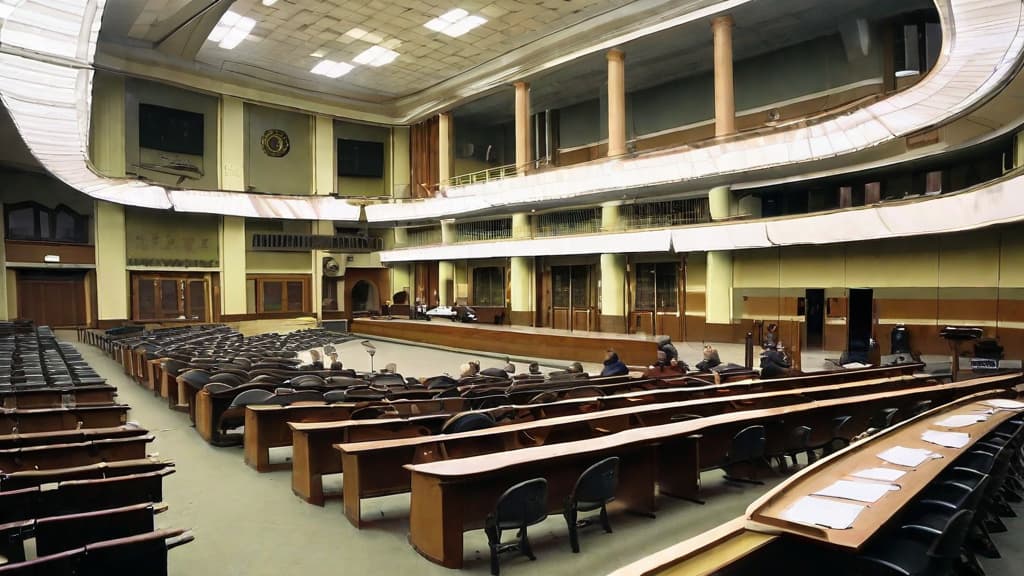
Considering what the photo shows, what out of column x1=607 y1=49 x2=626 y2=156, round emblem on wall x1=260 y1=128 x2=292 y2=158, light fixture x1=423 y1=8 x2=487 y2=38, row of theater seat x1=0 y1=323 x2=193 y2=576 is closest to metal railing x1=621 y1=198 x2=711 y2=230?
column x1=607 y1=49 x2=626 y2=156

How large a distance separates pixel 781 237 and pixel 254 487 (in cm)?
1269

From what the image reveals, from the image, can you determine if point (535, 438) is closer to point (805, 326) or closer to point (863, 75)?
point (805, 326)

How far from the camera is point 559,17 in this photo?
18.3 m

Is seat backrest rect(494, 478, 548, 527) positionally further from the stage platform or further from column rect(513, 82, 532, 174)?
column rect(513, 82, 532, 174)

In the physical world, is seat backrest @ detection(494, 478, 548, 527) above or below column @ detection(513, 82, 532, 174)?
below

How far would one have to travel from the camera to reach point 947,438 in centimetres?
406

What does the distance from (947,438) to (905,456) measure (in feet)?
2.54

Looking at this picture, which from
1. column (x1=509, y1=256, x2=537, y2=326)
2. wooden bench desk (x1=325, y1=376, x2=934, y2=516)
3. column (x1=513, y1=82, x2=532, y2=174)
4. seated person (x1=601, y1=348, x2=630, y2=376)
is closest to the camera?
wooden bench desk (x1=325, y1=376, x2=934, y2=516)

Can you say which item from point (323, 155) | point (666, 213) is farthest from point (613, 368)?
point (323, 155)

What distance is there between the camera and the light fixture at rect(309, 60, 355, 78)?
22656 millimetres

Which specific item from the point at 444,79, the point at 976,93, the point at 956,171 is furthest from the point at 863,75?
the point at 444,79

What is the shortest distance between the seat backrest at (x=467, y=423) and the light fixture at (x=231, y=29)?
18.7 metres

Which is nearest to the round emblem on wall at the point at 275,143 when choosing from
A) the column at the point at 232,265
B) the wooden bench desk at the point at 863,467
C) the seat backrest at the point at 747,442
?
the column at the point at 232,265

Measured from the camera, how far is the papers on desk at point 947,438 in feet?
12.7
